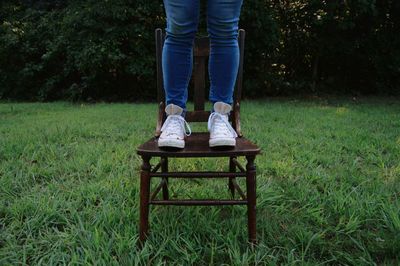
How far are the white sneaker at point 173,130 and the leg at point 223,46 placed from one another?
0.22 meters

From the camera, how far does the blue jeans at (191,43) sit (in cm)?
181

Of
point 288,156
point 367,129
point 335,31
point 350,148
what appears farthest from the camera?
point 335,31

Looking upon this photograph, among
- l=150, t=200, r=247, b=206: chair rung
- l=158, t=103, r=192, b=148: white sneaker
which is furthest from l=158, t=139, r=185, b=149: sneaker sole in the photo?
l=150, t=200, r=247, b=206: chair rung

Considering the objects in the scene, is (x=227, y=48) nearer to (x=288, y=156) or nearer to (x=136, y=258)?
(x=136, y=258)

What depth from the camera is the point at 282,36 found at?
387 inches

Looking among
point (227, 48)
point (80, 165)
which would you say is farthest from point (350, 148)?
point (80, 165)

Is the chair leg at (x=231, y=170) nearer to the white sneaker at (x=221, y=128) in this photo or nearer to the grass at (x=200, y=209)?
the grass at (x=200, y=209)

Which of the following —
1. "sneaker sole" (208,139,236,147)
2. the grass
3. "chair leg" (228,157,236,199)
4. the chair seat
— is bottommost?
the grass

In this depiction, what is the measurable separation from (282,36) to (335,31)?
1278mm

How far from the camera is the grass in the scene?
5.49ft

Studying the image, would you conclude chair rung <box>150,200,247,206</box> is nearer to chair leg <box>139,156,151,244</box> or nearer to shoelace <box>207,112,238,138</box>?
chair leg <box>139,156,151,244</box>

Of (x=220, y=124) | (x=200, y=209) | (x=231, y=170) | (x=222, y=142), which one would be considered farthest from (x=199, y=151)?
(x=231, y=170)

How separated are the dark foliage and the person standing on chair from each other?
265 inches

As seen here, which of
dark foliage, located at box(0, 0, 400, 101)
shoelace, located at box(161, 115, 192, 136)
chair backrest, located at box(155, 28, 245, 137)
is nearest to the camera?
shoelace, located at box(161, 115, 192, 136)
